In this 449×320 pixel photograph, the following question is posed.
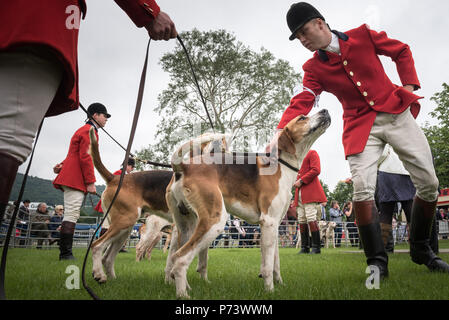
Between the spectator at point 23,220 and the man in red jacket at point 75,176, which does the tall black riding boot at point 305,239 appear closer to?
the man in red jacket at point 75,176

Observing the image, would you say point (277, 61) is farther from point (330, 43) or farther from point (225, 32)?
point (330, 43)

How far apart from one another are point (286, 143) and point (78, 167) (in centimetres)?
448

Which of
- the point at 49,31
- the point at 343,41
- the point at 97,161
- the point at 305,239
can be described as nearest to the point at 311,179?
the point at 305,239

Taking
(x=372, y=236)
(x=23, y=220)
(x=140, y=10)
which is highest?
(x=140, y=10)

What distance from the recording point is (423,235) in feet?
12.4

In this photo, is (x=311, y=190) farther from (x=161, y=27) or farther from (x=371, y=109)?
(x=161, y=27)

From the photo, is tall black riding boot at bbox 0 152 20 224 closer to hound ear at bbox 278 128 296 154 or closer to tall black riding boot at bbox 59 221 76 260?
hound ear at bbox 278 128 296 154

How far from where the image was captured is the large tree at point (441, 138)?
29.7 meters

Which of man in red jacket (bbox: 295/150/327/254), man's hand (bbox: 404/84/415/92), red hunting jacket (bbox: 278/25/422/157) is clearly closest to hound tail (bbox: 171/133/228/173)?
red hunting jacket (bbox: 278/25/422/157)

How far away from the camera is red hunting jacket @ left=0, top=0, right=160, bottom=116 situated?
163 centimetres

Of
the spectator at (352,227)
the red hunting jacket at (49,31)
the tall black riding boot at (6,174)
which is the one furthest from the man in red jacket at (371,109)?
the spectator at (352,227)

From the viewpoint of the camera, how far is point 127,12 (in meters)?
2.41

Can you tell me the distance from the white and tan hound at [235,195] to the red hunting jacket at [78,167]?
3.45 m
